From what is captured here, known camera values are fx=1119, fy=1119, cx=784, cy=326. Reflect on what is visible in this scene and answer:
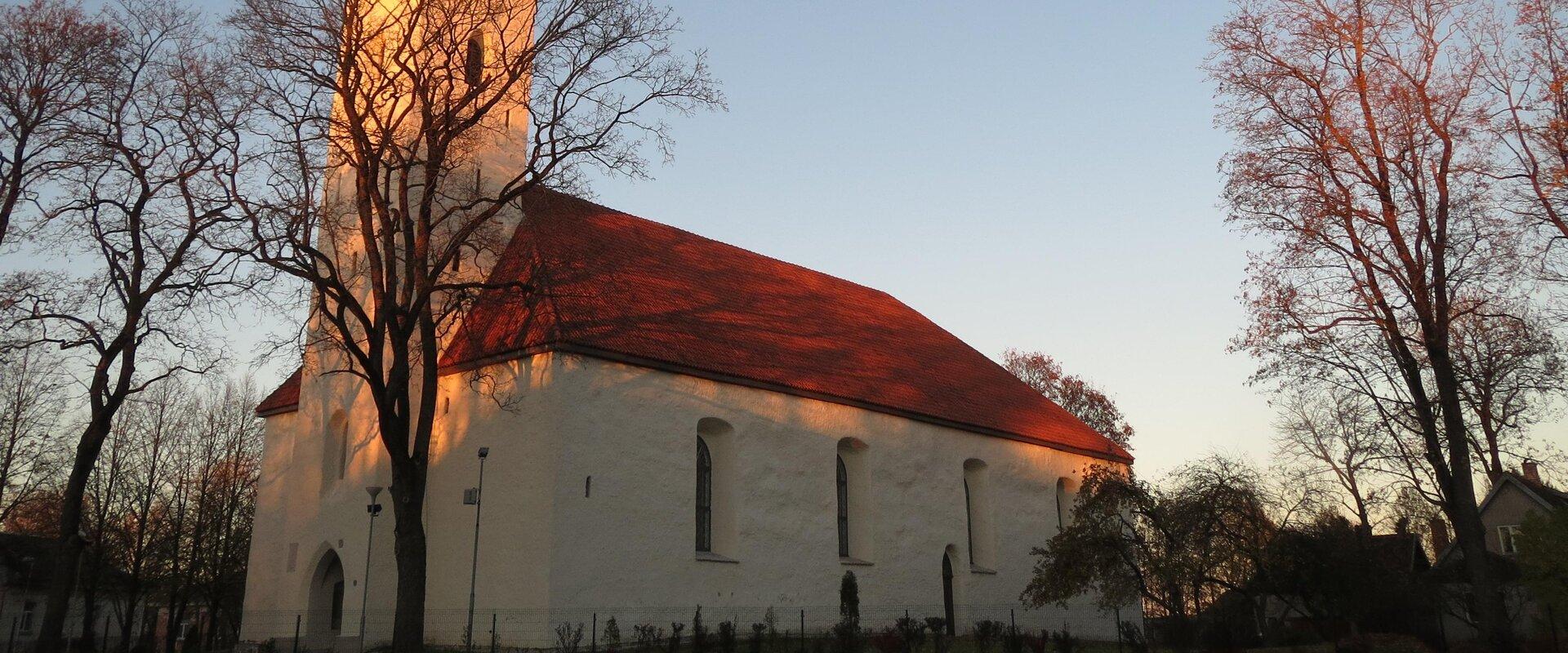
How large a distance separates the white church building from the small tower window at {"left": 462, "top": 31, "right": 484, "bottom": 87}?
7.60ft

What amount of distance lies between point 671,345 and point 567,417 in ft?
9.99

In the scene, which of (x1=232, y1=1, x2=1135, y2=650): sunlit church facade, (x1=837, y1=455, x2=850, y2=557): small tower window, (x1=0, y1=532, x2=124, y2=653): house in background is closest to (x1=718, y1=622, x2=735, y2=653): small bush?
(x1=232, y1=1, x2=1135, y2=650): sunlit church facade

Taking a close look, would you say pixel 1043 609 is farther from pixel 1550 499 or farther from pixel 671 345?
pixel 1550 499

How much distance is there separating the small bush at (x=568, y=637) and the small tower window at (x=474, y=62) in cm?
899

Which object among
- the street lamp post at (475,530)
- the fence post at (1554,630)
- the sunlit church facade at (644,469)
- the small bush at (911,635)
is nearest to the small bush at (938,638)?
the small bush at (911,635)

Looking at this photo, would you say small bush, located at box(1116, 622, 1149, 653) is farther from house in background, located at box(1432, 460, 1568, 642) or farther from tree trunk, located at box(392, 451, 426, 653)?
tree trunk, located at box(392, 451, 426, 653)

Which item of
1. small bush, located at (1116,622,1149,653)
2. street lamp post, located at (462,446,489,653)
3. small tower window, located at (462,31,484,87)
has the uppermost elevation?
small tower window, located at (462,31,484,87)

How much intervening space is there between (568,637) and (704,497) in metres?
4.47

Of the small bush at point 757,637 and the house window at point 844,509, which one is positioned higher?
the house window at point 844,509

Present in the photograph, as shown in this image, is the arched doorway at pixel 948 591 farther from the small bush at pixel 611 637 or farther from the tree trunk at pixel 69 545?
the tree trunk at pixel 69 545

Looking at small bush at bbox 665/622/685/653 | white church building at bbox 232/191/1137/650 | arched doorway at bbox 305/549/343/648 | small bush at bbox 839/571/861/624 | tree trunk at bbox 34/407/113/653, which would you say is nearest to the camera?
tree trunk at bbox 34/407/113/653

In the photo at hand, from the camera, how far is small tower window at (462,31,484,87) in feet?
60.7

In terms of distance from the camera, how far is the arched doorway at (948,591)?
26.2 meters

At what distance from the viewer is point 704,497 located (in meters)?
21.9
